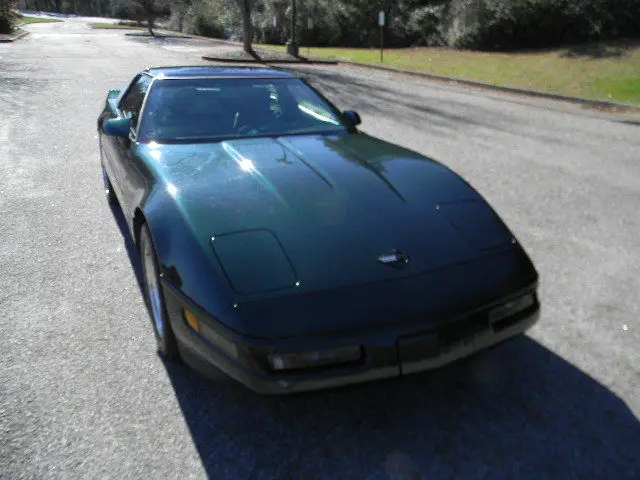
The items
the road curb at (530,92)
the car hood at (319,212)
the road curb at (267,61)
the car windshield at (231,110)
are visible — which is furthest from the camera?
the road curb at (267,61)

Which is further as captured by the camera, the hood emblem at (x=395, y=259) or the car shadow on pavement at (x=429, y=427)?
the hood emblem at (x=395, y=259)

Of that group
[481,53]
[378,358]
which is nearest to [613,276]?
[378,358]

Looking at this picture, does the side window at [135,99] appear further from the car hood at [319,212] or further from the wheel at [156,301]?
the wheel at [156,301]

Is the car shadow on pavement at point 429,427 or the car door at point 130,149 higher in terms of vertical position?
the car door at point 130,149

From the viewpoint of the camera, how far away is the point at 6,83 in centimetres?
1321

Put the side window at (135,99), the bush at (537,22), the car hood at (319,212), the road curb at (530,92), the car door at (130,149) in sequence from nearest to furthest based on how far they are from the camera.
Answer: the car hood at (319,212)
the car door at (130,149)
the side window at (135,99)
the road curb at (530,92)
the bush at (537,22)

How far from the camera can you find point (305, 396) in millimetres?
2082

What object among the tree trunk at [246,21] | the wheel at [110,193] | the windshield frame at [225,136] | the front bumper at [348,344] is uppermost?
the tree trunk at [246,21]

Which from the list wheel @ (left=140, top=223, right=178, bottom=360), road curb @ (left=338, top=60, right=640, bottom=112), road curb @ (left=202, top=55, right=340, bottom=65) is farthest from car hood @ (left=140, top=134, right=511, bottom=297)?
road curb @ (left=202, top=55, right=340, bottom=65)

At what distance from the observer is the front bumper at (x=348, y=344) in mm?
2023

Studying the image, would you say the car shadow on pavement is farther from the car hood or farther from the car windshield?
the car windshield

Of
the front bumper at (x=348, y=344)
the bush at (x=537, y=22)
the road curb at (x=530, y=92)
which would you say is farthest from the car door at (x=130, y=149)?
the bush at (x=537, y=22)

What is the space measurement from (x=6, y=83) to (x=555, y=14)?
16.7m

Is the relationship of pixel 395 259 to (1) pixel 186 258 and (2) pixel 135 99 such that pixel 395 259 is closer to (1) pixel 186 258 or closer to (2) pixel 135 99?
(1) pixel 186 258
